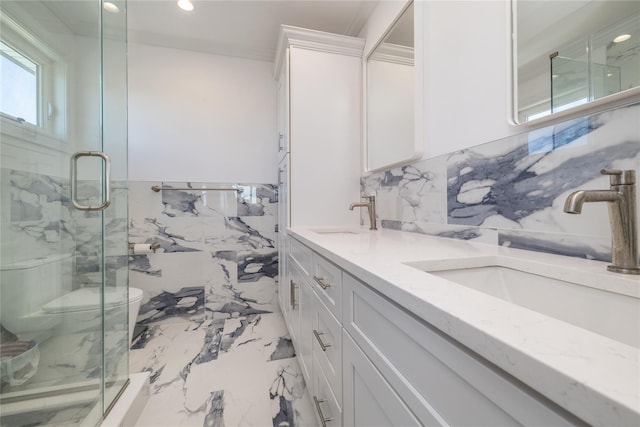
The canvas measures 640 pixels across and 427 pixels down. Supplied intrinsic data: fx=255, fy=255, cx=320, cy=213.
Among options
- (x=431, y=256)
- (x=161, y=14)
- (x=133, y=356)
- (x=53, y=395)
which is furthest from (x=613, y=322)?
(x=161, y=14)

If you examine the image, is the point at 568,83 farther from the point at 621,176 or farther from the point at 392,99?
the point at 392,99

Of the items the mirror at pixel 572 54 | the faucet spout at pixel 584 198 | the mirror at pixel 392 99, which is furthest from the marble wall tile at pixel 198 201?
the faucet spout at pixel 584 198

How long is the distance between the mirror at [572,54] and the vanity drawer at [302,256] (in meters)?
0.91

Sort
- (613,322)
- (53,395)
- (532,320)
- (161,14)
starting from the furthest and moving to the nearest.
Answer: (161,14), (53,395), (613,322), (532,320)

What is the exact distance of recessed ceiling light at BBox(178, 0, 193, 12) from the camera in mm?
1731

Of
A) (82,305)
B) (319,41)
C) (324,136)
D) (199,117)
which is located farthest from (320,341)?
(199,117)

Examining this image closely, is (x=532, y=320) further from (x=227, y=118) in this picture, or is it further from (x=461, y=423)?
(x=227, y=118)

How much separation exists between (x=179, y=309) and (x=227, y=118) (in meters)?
1.73

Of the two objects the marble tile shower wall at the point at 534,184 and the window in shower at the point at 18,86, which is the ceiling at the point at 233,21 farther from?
the marble tile shower wall at the point at 534,184

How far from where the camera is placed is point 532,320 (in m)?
0.31

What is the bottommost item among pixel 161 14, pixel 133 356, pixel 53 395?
pixel 133 356

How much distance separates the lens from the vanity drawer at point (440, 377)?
263mm

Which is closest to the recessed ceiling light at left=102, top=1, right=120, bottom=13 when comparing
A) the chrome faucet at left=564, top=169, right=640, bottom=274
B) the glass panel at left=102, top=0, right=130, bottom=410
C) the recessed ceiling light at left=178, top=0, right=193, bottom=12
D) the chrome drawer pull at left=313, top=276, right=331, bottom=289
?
the glass panel at left=102, top=0, right=130, bottom=410

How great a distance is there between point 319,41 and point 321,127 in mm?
599
